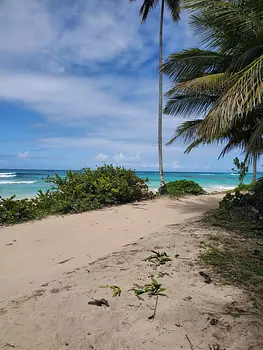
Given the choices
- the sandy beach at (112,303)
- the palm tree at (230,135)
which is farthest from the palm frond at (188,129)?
the sandy beach at (112,303)

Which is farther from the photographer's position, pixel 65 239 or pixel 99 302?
pixel 65 239

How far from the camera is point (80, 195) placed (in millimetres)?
8125

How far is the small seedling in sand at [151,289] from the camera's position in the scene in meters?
2.42

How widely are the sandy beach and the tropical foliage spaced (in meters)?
2.24

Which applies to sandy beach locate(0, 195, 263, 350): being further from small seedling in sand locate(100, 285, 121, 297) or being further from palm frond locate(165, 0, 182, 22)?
palm frond locate(165, 0, 182, 22)

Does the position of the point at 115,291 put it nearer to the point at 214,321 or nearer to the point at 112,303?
the point at 112,303

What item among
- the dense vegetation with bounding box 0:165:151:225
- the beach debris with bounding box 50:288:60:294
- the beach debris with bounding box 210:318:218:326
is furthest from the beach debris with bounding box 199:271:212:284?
the dense vegetation with bounding box 0:165:151:225

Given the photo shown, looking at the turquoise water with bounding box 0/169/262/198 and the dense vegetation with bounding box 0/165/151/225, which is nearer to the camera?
the dense vegetation with bounding box 0/165/151/225

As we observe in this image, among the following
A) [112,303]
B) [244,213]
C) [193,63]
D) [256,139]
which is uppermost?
[193,63]

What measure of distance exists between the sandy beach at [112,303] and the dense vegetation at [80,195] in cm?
241

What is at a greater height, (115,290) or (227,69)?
(227,69)

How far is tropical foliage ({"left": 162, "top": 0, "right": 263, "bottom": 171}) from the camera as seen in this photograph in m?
4.78

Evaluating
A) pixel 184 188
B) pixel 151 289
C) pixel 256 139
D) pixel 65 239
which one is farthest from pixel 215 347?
pixel 184 188

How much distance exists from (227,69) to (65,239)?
5049 millimetres
